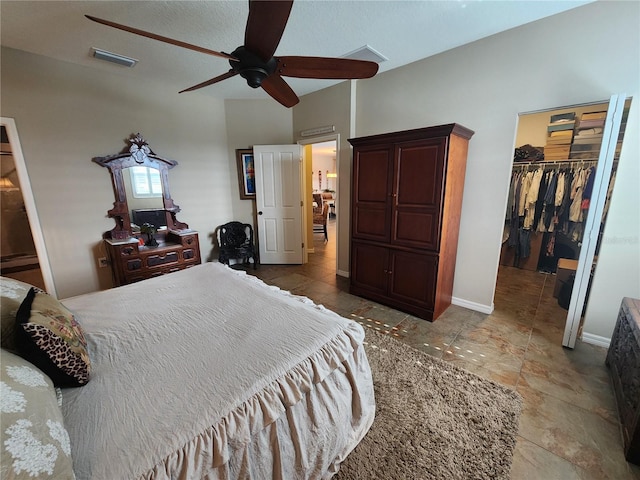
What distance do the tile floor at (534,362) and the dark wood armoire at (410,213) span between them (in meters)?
0.28

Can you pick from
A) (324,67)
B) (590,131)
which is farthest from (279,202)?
(590,131)

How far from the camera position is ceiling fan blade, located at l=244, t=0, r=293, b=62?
1.19m

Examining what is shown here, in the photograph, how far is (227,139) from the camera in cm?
436

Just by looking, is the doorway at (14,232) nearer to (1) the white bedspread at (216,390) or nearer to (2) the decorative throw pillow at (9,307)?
(2) the decorative throw pillow at (9,307)

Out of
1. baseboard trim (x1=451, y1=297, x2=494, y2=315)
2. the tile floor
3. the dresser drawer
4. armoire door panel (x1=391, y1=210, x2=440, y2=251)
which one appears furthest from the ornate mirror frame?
baseboard trim (x1=451, y1=297, x2=494, y2=315)

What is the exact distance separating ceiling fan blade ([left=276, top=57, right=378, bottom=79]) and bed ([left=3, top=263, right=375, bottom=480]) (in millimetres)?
1490

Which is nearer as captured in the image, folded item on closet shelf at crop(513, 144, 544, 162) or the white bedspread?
the white bedspread

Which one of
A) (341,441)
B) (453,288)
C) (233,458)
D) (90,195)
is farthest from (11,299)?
(453,288)

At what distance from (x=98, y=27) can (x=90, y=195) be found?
1.77m

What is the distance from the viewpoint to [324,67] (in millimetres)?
1729

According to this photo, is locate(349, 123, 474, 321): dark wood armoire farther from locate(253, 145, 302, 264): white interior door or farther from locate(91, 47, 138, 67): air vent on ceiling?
locate(91, 47, 138, 67): air vent on ceiling

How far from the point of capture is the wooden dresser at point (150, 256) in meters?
3.04

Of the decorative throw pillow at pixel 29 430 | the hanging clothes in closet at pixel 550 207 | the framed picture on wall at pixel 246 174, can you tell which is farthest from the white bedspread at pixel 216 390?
the hanging clothes in closet at pixel 550 207

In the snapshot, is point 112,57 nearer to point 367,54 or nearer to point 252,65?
point 252,65
